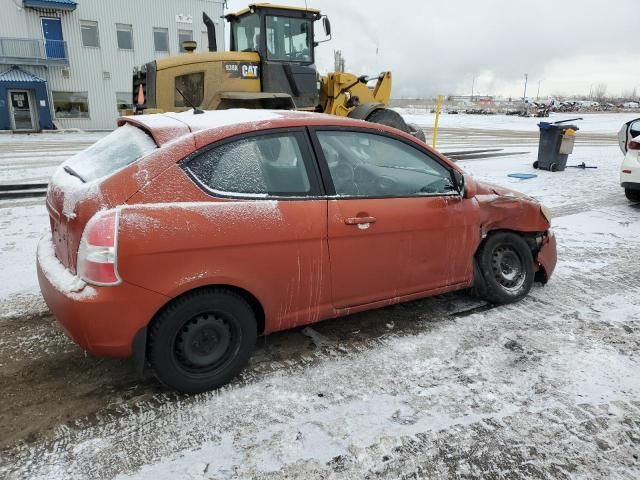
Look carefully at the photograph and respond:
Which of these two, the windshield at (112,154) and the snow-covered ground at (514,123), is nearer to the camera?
the windshield at (112,154)

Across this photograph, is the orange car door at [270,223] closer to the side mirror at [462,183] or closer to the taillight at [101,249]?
the taillight at [101,249]

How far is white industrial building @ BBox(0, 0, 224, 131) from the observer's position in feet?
84.8

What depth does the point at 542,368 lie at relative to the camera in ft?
10.7

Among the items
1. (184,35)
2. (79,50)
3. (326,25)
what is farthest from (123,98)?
(326,25)

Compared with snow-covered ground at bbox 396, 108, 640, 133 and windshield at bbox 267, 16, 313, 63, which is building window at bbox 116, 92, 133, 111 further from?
windshield at bbox 267, 16, 313, 63

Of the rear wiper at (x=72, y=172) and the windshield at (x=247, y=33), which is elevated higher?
the windshield at (x=247, y=33)

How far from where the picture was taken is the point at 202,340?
292 centimetres

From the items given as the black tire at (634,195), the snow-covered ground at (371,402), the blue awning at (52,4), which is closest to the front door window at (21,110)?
the blue awning at (52,4)

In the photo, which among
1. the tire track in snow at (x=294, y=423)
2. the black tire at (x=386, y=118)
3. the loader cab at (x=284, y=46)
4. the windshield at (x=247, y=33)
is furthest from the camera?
the black tire at (x=386, y=118)

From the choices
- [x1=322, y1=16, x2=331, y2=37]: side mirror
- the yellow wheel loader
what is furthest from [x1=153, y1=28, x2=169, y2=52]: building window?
[x1=322, y1=16, x2=331, y2=37]: side mirror

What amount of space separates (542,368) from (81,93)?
99.0 ft

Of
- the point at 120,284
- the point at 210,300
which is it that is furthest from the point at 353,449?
the point at 120,284

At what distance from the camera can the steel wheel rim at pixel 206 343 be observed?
113 inches

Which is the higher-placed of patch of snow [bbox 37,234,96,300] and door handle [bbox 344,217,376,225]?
door handle [bbox 344,217,376,225]
